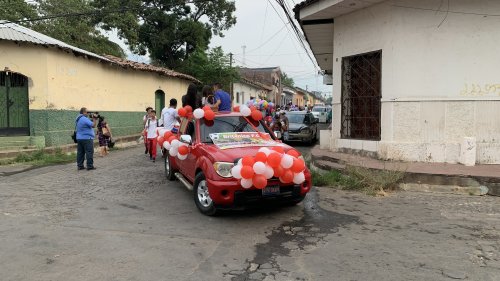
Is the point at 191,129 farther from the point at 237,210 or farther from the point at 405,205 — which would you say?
the point at 405,205

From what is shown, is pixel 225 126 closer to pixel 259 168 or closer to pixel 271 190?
pixel 271 190

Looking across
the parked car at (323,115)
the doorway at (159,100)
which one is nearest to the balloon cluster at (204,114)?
the doorway at (159,100)

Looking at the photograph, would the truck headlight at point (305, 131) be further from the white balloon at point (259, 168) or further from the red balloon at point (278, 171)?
the white balloon at point (259, 168)

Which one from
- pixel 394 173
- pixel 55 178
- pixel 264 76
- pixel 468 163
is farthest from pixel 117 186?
pixel 264 76

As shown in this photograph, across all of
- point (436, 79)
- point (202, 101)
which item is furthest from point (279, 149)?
point (436, 79)

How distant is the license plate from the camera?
19.4 ft

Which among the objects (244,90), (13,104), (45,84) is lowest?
(13,104)

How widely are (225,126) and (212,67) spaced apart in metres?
→ 22.7

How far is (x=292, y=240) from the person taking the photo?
17.1 feet

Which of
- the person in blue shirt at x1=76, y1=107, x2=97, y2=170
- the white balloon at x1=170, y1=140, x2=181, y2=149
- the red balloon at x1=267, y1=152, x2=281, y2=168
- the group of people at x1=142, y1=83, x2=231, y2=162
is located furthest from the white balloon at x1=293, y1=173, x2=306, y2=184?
the person in blue shirt at x1=76, y1=107, x2=97, y2=170

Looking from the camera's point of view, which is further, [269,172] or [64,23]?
[64,23]

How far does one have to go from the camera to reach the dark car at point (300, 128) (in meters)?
17.2

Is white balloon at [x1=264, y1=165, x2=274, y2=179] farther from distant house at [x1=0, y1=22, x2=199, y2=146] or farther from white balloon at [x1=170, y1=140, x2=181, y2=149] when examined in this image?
distant house at [x1=0, y1=22, x2=199, y2=146]

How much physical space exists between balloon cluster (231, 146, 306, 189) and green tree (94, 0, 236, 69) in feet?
83.2
